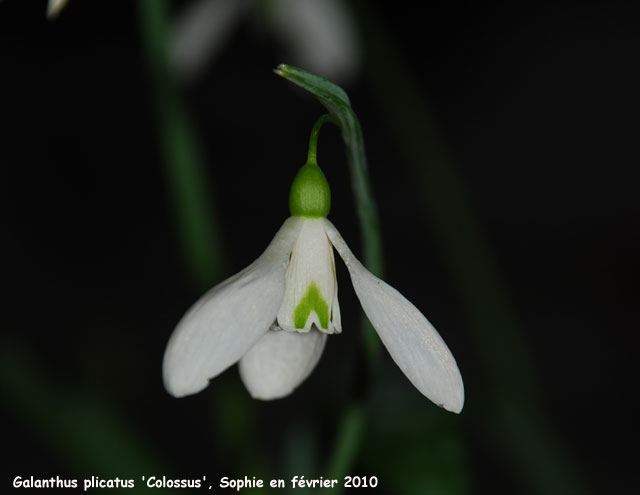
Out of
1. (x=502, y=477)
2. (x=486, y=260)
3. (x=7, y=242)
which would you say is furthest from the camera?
(x=7, y=242)

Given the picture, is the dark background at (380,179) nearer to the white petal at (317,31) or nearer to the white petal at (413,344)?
the white petal at (317,31)

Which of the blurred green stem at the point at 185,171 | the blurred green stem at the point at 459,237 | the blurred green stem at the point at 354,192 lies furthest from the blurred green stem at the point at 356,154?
the blurred green stem at the point at 459,237

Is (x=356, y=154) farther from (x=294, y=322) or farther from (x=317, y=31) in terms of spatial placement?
(x=317, y=31)

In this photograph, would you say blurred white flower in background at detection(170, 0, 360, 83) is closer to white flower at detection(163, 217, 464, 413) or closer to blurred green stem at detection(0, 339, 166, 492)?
blurred green stem at detection(0, 339, 166, 492)

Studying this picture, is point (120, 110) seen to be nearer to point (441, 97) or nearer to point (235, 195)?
point (235, 195)

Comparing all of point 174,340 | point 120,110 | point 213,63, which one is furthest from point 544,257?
point 174,340

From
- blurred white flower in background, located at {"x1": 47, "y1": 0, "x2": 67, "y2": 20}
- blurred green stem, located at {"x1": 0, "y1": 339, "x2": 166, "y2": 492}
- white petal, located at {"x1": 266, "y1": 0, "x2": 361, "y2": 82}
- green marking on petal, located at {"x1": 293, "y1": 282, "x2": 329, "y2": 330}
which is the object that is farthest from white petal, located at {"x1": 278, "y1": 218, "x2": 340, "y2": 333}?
white petal, located at {"x1": 266, "y1": 0, "x2": 361, "y2": 82}
